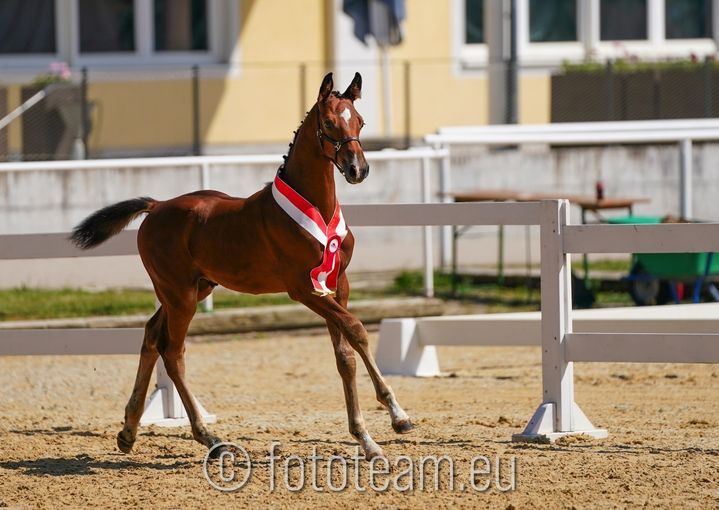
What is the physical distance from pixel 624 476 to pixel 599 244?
1.47m

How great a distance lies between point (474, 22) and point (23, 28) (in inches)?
262

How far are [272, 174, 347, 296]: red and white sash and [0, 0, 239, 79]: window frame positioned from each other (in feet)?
43.3

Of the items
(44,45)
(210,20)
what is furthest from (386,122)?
(44,45)

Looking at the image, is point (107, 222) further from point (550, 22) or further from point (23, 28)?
point (550, 22)

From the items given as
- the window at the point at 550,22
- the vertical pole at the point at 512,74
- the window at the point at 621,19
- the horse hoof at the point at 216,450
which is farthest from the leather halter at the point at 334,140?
the window at the point at 621,19

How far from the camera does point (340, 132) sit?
7.33 metres

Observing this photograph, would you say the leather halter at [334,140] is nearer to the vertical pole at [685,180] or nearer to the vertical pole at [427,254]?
the vertical pole at [427,254]

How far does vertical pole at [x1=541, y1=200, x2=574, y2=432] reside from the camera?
27.2ft

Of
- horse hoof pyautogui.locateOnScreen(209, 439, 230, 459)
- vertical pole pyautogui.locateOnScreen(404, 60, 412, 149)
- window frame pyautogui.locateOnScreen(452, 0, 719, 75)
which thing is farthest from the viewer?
window frame pyautogui.locateOnScreen(452, 0, 719, 75)

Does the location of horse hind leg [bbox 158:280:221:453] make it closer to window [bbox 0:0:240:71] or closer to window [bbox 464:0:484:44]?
window [bbox 0:0:240:71]

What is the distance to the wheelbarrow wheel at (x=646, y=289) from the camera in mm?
14141

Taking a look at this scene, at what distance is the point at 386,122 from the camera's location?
20.8 m

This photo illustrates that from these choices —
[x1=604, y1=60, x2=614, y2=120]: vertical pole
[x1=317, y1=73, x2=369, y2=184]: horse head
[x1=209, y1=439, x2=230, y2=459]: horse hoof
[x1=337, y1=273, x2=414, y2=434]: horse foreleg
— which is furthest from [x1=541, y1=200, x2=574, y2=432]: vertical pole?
[x1=604, y1=60, x2=614, y2=120]: vertical pole

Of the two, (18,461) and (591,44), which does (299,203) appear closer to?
(18,461)
